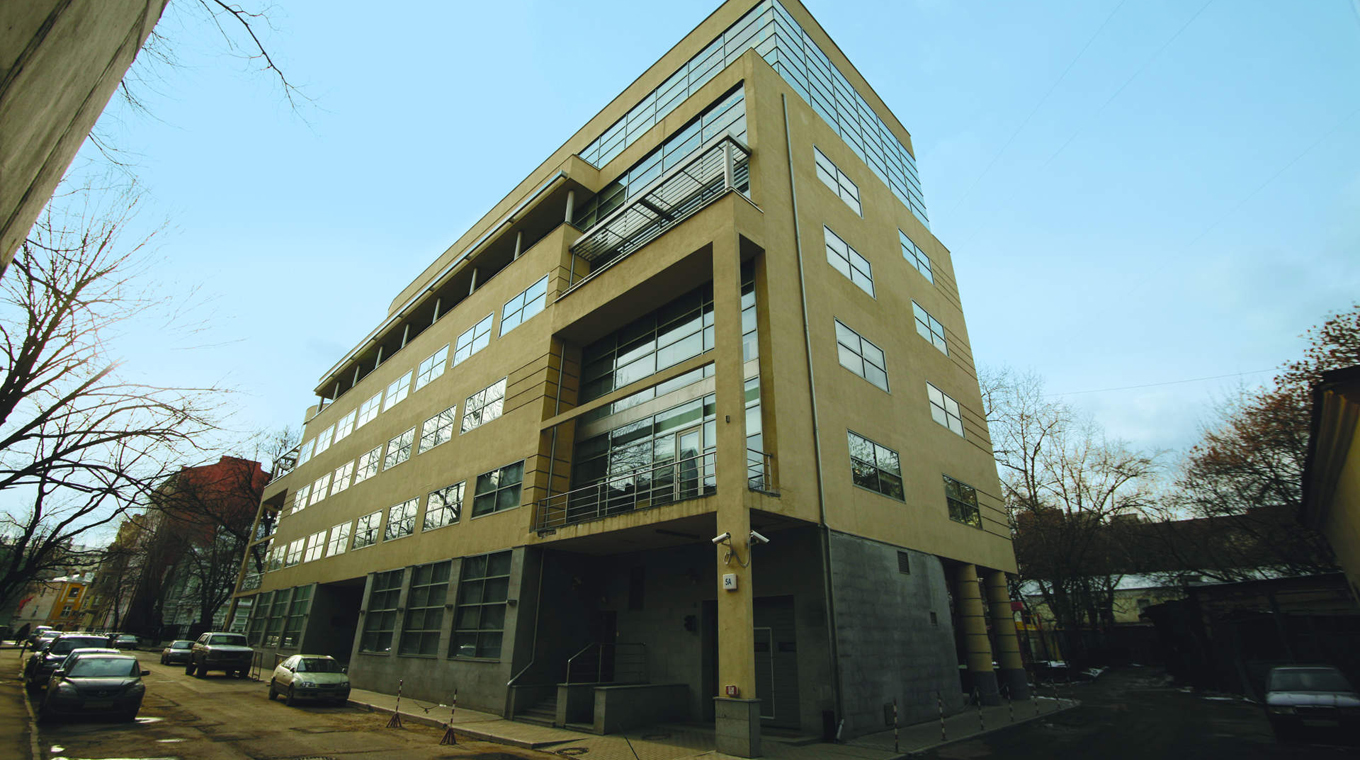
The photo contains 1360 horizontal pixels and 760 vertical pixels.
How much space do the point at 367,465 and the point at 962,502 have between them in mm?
27965

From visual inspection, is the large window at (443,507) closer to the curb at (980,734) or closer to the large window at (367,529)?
the large window at (367,529)

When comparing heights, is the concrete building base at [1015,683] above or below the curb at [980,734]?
above

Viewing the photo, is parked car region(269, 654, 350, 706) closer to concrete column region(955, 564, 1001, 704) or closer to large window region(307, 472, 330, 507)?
large window region(307, 472, 330, 507)

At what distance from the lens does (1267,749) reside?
38.6 ft

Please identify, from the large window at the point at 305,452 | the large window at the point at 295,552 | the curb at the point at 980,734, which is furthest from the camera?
the large window at the point at 305,452

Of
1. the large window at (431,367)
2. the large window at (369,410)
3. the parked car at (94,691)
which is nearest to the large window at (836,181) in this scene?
the large window at (431,367)

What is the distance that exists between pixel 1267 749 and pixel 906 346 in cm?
1383

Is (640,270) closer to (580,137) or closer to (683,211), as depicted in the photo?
(683,211)

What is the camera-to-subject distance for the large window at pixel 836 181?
68.8 ft

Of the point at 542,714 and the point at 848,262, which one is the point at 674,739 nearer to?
the point at 542,714

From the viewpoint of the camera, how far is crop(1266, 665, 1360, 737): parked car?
1236 centimetres

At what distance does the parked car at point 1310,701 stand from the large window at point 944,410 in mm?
11158

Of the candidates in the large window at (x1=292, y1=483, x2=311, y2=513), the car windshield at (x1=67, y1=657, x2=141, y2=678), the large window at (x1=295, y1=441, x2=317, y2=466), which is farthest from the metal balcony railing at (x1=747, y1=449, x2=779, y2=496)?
the large window at (x1=295, y1=441, x2=317, y2=466)

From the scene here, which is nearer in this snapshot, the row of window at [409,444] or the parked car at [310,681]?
the parked car at [310,681]
